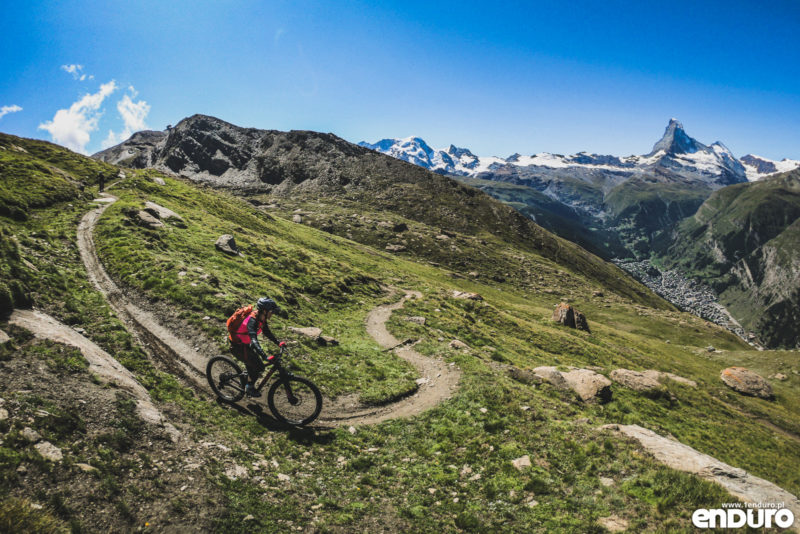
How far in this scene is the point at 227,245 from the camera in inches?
1523

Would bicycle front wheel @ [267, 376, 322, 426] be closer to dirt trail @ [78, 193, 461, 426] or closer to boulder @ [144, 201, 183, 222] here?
dirt trail @ [78, 193, 461, 426]

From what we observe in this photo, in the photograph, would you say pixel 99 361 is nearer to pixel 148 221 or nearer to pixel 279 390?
pixel 279 390

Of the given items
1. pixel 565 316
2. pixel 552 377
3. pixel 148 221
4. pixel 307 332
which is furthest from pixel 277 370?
pixel 565 316

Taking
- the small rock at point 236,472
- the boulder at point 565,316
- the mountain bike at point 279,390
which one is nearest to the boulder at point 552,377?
the mountain bike at point 279,390

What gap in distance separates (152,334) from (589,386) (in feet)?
96.1

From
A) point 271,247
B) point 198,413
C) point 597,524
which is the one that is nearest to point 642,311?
point 271,247

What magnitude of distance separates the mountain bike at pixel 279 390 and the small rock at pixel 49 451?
660cm

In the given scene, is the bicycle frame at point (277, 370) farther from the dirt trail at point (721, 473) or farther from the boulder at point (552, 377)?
the boulder at point (552, 377)

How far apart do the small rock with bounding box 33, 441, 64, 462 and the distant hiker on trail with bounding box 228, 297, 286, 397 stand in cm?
641

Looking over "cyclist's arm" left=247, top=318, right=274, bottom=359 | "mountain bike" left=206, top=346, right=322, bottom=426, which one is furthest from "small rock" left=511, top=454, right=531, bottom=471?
"cyclist's arm" left=247, top=318, right=274, bottom=359

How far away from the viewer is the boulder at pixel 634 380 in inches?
1277

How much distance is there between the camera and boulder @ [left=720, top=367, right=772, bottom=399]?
4872 cm

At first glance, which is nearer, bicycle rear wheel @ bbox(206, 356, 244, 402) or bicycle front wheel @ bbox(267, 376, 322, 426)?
bicycle front wheel @ bbox(267, 376, 322, 426)

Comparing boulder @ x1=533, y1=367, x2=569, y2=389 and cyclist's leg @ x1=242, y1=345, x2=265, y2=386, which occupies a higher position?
cyclist's leg @ x1=242, y1=345, x2=265, y2=386
